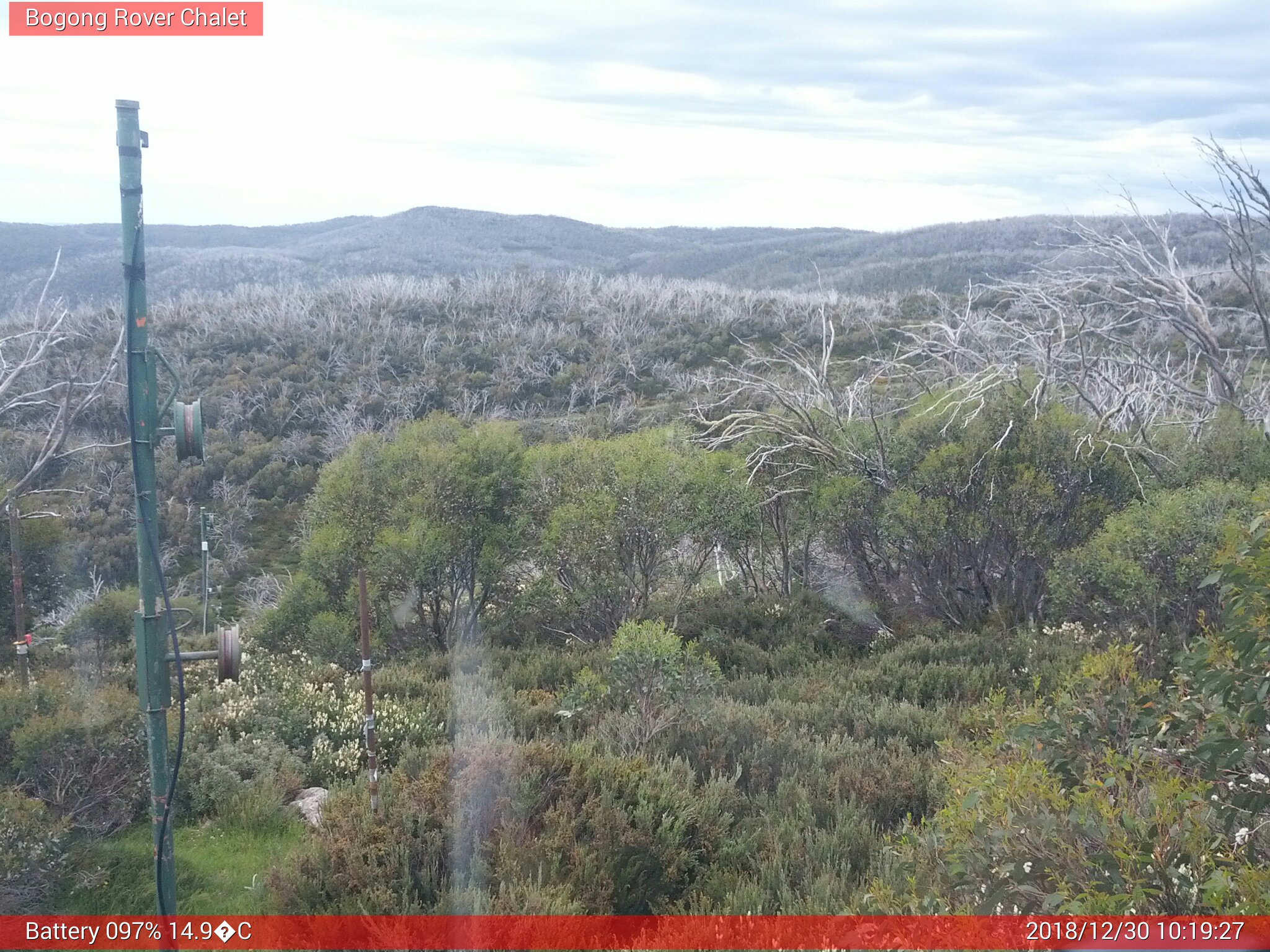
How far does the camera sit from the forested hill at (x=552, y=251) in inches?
1716

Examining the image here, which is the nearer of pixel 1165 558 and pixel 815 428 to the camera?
pixel 1165 558

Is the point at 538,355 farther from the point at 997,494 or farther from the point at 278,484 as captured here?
the point at 997,494

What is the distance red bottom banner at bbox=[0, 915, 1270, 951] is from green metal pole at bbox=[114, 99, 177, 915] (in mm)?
498

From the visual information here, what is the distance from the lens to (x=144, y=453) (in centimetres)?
346

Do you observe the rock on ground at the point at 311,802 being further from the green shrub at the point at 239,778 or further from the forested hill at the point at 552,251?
the forested hill at the point at 552,251

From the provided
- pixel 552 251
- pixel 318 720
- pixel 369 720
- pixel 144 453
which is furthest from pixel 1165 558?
pixel 552 251

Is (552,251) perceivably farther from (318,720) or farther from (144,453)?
(144,453)

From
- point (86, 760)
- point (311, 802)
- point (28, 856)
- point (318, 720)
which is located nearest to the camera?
point (28, 856)

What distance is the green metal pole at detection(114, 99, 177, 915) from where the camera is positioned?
3.42 meters

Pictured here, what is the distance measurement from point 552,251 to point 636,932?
2875 inches

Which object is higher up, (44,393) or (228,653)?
(44,393)

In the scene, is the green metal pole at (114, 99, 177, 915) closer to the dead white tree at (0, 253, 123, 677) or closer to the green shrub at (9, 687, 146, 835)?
the green shrub at (9, 687, 146, 835)

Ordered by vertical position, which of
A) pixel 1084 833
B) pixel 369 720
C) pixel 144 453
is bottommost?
pixel 369 720

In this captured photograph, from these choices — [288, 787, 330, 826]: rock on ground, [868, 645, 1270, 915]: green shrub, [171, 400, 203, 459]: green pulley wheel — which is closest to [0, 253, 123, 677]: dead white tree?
[288, 787, 330, 826]: rock on ground
